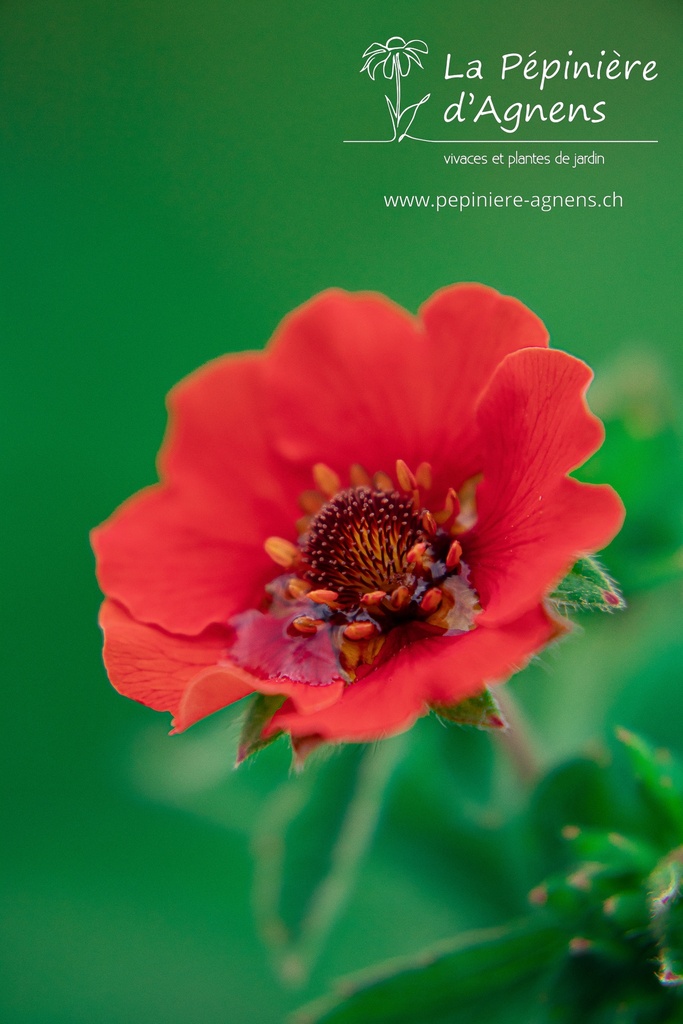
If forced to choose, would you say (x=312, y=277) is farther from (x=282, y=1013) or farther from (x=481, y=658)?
(x=282, y=1013)

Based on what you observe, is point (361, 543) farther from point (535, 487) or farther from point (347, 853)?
point (347, 853)

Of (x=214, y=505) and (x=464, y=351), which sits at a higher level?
(x=464, y=351)

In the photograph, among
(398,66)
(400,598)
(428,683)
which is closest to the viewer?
(428,683)

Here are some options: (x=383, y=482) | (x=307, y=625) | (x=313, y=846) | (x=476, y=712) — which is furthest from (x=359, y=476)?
(x=313, y=846)

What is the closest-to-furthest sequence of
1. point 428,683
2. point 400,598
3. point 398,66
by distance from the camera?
1. point 428,683
2. point 400,598
3. point 398,66

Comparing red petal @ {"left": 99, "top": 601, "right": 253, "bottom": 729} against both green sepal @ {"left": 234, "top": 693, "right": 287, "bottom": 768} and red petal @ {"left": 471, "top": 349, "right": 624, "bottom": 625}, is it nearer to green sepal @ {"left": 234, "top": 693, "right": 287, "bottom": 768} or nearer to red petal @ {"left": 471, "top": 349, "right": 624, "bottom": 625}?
green sepal @ {"left": 234, "top": 693, "right": 287, "bottom": 768}

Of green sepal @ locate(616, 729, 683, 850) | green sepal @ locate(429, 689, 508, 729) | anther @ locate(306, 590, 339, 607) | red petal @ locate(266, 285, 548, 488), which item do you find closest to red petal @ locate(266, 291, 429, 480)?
red petal @ locate(266, 285, 548, 488)

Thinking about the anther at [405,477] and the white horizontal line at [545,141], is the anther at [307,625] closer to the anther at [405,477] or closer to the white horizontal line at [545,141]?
the anther at [405,477]

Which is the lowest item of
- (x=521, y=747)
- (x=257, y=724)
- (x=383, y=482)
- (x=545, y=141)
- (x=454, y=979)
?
(x=454, y=979)
